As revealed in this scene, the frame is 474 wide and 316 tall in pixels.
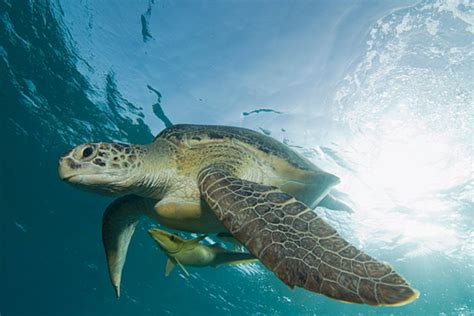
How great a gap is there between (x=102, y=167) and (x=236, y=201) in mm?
1521

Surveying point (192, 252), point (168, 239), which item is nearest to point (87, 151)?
point (168, 239)

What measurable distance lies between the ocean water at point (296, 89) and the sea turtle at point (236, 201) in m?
3.36

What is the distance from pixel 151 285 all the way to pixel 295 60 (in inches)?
938

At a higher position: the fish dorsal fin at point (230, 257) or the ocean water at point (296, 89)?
the ocean water at point (296, 89)

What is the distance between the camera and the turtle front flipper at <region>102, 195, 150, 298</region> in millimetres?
4152

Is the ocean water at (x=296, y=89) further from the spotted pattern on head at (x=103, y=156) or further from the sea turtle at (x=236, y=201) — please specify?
the spotted pattern on head at (x=103, y=156)

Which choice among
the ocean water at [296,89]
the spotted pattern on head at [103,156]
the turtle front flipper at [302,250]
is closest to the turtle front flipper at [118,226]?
the spotted pattern on head at [103,156]

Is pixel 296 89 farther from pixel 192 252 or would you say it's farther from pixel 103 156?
pixel 103 156

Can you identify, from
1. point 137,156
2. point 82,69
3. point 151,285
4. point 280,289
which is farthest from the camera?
point 151,285

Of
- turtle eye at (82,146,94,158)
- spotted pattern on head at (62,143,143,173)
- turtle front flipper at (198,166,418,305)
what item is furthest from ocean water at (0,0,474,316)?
turtle front flipper at (198,166,418,305)

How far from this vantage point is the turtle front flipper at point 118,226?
415 centimetres

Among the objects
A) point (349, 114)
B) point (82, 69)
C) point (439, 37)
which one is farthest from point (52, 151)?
point (439, 37)

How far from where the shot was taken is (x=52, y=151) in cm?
1412

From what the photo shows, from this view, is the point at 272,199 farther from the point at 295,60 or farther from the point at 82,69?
the point at 82,69
